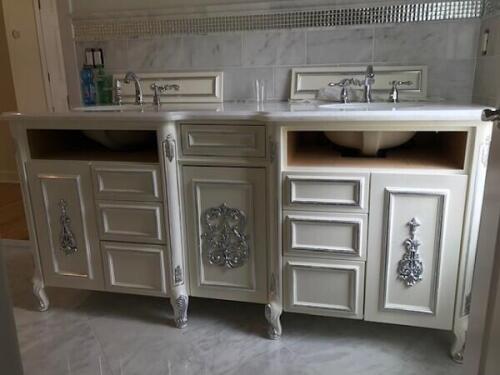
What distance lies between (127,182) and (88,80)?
821 millimetres

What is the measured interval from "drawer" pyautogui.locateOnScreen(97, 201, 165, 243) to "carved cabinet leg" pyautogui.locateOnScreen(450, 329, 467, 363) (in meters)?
1.05

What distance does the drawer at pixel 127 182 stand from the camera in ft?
4.97

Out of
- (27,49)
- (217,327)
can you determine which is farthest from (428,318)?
(27,49)

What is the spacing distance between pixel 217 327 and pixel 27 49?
2.74m

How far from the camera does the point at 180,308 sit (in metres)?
1.60

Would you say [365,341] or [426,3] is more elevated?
[426,3]

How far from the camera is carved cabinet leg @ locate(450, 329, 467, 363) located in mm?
1380

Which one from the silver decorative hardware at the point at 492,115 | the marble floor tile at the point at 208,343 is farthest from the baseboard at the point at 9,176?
the silver decorative hardware at the point at 492,115

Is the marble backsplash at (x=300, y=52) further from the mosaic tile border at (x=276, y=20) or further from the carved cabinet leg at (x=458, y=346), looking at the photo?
the carved cabinet leg at (x=458, y=346)

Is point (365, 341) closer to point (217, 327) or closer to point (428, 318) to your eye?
point (428, 318)

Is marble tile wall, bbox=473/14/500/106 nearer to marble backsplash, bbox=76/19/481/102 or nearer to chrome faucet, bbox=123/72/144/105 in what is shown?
marble backsplash, bbox=76/19/481/102

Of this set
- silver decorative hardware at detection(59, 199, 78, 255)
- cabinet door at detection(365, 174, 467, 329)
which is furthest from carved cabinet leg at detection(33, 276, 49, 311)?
cabinet door at detection(365, 174, 467, 329)

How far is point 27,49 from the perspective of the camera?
3.24 metres

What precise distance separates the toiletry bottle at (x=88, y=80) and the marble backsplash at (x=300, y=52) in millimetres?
47
